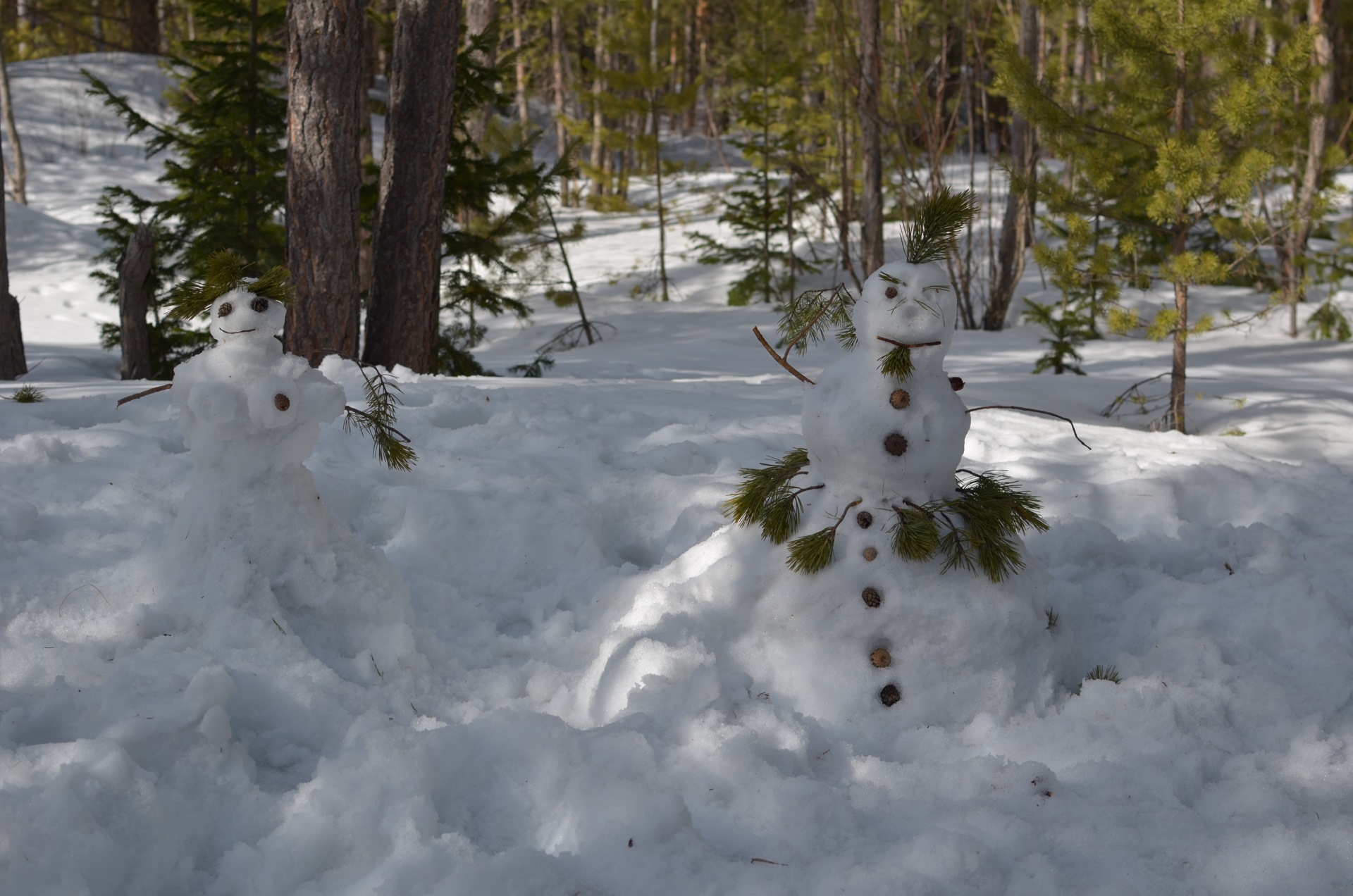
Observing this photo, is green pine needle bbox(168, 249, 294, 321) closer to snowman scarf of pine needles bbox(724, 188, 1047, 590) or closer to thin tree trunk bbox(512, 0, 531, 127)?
snowman scarf of pine needles bbox(724, 188, 1047, 590)

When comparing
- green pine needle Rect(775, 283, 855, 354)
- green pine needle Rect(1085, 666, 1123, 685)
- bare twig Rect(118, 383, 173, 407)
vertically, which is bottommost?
green pine needle Rect(1085, 666, 1123, 685)

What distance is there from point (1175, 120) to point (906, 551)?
5.31 meters

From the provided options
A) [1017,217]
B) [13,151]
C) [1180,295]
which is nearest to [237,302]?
[1180,295]

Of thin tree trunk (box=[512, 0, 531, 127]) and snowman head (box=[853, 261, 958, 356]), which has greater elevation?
thin tree trunk (box=[512, 0, 531, 127])

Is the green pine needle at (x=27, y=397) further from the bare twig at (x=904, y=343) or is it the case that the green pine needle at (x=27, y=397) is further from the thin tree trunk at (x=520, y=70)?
the thin tree trunk at (x=520, y=70)

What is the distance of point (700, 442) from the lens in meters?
4.62

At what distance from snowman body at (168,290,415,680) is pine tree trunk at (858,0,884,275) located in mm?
8035

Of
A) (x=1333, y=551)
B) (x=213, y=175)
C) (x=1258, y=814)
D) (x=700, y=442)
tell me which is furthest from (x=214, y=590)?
(x=213, y=175)

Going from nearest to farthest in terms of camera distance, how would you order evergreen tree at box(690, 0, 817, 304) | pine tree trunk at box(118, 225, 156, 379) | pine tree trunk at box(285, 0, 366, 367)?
1. pine tree trunk at box(285, 0, 366, 367)
2. pine tree trunk at box(118, 225, 156, 379)
3. evergreen tree at box(690, 0, 817, 304)

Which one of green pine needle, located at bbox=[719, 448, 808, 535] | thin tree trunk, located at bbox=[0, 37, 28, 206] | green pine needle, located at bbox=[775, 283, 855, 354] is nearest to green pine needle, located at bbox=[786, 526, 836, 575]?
green pine needle, located at bbox=[719, 448, 808, 535]

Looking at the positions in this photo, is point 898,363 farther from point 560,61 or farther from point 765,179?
point 560,61

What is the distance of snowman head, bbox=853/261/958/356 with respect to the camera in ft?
8.94

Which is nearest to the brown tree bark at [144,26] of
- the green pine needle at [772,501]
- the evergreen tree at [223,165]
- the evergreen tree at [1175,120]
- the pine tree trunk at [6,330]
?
the evergreen tree at [223,165]

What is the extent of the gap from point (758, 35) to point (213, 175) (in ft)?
29.7
